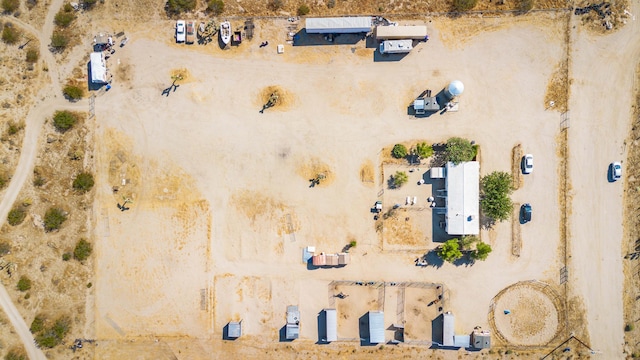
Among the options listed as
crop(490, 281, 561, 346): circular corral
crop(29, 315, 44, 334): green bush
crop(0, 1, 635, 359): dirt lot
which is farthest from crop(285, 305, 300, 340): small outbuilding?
crop(29, 315, 44, 334): green bush

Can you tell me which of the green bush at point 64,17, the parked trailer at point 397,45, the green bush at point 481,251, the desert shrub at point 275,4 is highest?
the desert shrub at point 275,4

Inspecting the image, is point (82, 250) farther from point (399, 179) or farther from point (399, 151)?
point (399, 151)

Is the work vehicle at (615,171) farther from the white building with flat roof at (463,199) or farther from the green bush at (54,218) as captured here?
the green bush at (54,218)

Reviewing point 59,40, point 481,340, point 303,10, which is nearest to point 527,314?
point 481,340

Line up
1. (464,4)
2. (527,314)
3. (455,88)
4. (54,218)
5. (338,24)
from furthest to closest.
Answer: (54,218)
(527,314)
(464,4)
(338,24)
(455,88)

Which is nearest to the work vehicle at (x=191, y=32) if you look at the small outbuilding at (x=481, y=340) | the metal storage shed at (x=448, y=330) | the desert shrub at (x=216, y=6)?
the desert shrub at (x=216, y=6)

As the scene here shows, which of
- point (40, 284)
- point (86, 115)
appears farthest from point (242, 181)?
point (40, 284)

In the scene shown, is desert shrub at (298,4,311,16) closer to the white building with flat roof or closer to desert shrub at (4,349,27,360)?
the white building with flat roof
